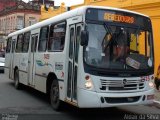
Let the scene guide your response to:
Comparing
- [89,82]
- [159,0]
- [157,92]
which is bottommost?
[157,92]

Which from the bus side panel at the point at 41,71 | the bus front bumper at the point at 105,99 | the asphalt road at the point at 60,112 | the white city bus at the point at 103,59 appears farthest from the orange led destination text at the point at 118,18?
the bus side panel at the point at 41,71

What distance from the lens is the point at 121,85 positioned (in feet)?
32.6

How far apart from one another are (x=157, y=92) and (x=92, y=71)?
776 cm

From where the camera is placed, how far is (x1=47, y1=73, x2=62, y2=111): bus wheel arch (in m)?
11.6

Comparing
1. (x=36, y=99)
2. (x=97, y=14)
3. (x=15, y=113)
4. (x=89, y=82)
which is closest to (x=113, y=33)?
(x=97, y=14)

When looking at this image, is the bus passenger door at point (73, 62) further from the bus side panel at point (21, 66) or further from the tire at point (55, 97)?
the bus side panel at point (21, 66)

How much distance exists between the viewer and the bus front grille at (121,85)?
977 centimetres

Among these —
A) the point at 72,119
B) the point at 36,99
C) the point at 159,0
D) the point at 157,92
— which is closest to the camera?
the point at 72,119

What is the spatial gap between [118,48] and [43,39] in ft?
13.1

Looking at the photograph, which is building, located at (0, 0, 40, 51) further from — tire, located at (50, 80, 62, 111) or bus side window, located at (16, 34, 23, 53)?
tire, located at (50, 80, 62, 111)

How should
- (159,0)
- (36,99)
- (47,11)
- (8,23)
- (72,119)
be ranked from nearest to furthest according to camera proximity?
(72,119), (36,99), (159,0), (47,11), (8,23)

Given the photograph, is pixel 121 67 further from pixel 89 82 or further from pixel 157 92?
pixel 157 92

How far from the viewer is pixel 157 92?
1683cm

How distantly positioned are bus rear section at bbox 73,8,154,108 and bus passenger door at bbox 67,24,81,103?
0.35 meters
